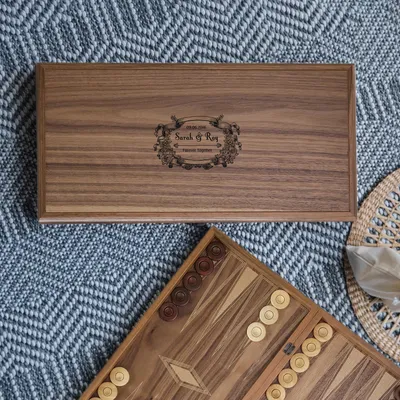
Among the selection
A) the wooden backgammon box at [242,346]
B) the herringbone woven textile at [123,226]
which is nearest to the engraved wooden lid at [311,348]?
the wooden backgammon box at [242,346]

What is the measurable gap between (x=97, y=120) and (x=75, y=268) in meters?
0.30

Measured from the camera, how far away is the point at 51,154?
39.5 inches

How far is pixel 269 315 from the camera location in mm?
1092

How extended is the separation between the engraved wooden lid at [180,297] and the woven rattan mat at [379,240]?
33cm

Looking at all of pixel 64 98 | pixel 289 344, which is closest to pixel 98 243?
pixel 64 98

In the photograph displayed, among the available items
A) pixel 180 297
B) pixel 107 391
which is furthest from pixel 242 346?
pixel 107 391

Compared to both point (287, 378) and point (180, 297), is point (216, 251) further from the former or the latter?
point (287, 378)

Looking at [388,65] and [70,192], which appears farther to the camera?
[388,65]

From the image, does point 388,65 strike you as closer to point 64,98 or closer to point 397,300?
point 397,300

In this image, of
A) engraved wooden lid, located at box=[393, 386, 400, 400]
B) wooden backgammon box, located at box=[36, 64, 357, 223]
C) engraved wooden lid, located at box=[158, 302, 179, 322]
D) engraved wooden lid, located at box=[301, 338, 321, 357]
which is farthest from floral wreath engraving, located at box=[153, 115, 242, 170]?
engraved wooden lid, located at box=[393, 386, 400, 400]

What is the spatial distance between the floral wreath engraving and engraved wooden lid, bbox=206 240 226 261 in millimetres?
168

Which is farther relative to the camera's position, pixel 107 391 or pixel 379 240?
pixel 379 240

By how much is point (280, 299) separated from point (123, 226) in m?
0.33

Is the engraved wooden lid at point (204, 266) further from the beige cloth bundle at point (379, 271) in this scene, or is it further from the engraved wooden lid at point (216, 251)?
the beige cloth bundle at point (379, 271)
